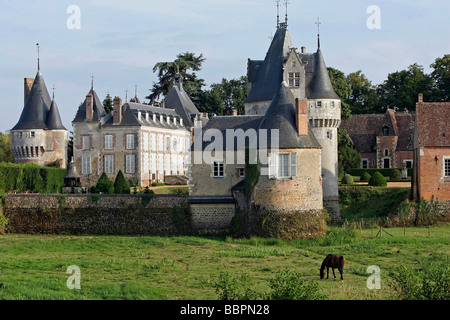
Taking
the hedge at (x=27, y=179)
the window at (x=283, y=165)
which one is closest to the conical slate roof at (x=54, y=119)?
the hedge at (x=27, y=179)

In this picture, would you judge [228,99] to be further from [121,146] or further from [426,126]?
[426,126]

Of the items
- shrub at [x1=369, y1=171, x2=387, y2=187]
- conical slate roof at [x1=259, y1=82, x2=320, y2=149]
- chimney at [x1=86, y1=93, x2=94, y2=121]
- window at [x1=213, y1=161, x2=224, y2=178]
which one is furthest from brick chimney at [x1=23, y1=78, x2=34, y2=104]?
conical slate roof at [x1=259, y1=82, x2=320, y2=149]

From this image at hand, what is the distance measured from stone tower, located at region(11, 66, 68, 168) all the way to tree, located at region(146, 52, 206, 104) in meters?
12.3

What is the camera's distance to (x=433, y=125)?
36.6 m

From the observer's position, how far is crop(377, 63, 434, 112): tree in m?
62.3

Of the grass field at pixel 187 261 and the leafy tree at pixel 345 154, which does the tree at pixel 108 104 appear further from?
the grass field at pixel 187 261

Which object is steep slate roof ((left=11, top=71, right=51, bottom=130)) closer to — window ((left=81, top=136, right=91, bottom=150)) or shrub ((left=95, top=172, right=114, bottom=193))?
window ((left=81, top=136, right=91, bottom=150))

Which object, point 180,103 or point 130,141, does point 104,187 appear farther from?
point 180,103

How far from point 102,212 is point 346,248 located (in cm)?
1340

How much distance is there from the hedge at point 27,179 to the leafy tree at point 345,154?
69.1 feet

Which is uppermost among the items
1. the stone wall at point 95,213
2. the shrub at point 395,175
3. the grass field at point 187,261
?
the shrub at point 395,175

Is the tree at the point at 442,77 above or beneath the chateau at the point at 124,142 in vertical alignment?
above

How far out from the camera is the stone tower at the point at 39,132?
58.3 meters

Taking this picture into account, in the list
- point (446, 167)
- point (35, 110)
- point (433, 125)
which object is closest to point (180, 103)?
point (35, 110)
